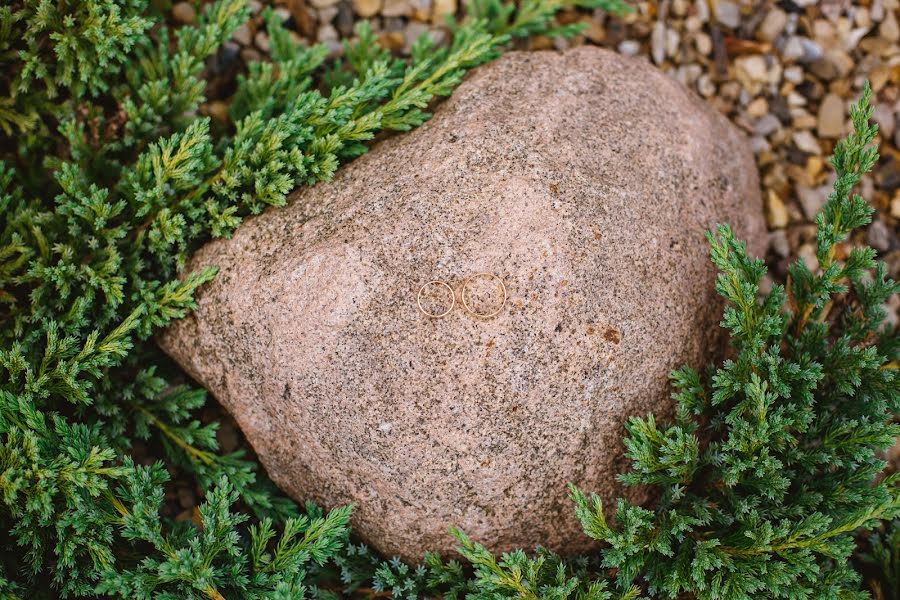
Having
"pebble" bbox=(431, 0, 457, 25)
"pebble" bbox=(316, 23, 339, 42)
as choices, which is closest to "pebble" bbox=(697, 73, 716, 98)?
"pebble" bbox=(431, 0, 457, 25)

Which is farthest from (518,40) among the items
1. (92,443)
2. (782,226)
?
(92,443)

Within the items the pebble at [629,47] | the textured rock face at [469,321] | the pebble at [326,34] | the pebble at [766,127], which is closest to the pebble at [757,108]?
the pebble at [766,127]

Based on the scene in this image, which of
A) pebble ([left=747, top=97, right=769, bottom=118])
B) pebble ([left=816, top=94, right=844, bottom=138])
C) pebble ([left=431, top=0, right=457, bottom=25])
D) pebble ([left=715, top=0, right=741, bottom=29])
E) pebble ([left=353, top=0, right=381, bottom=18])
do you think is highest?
pebble ([left=353, top=0, right=381, bottom=18])

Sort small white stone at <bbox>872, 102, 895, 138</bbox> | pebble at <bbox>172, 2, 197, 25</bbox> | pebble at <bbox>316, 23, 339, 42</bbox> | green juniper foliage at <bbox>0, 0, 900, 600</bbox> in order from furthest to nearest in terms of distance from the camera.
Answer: small white stone at <bbox>872, 102, 895, 138</bbox>, pebble at <bbox>316, 23, 339, 42</bbox>, pebble at <bbox>172, 2, 197, 25</bbox>, green juniper foliage at <bbox>0, 0, 900, 600</bbox>

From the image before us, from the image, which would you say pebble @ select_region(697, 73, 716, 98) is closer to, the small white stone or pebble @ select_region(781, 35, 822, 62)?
pebble @ select_region(781, 35, 822, 62)

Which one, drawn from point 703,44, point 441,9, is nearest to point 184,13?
point 441,9

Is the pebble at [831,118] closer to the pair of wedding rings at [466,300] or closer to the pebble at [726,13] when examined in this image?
the pebble at [726,13]
